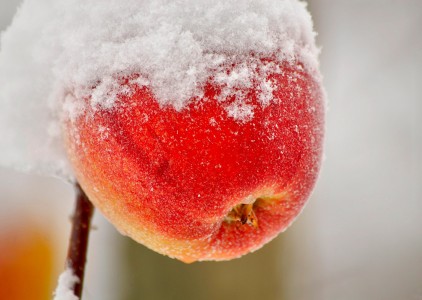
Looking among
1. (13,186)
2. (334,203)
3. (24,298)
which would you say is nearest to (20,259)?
(24,298)

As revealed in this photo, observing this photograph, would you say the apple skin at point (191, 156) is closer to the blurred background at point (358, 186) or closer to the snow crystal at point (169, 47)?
the snow crystal at point (169, 47)

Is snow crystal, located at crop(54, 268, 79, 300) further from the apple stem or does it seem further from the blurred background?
the blurred background

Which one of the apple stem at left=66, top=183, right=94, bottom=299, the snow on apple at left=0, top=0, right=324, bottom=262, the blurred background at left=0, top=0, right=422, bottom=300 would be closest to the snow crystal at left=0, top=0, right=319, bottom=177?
the snow on apple at left=0, top=0, right=324, bottom=262

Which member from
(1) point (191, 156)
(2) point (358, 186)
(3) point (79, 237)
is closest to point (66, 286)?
(3) point (79, 237)

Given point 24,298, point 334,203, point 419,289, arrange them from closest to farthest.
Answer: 1. point 419,289
2. point 334,203
3. point 24,298

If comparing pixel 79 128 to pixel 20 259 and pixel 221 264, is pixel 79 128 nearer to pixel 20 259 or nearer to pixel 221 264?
pixel 221 264
